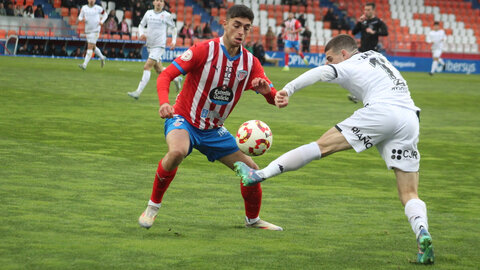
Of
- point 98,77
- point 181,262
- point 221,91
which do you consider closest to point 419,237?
point 181,262

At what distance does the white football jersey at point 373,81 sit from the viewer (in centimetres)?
580

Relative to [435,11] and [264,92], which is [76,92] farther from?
[435,11]

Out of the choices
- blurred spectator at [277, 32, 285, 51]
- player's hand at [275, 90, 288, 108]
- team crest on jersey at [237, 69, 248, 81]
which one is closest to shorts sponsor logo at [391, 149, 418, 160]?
player's hand at [275, 90, 288, 108]

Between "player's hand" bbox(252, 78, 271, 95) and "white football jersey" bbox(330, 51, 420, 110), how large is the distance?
668mm

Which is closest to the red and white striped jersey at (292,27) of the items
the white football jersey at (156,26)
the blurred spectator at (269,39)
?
the blurred spectator at (269,39)

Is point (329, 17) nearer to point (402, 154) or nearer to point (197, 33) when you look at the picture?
point (197, 33)

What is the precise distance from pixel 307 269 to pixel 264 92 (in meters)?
1.78

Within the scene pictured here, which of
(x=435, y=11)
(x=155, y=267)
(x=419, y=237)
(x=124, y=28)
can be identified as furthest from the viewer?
(x=435, y=11)

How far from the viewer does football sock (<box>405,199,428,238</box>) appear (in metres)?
5.36

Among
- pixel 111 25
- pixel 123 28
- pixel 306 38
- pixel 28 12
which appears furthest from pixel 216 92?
pixel 306 38

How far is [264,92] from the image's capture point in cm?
637

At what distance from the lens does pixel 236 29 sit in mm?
6277

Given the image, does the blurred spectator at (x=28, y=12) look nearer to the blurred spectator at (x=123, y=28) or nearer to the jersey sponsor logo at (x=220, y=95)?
the blurred spectator at (x=123, y=28)

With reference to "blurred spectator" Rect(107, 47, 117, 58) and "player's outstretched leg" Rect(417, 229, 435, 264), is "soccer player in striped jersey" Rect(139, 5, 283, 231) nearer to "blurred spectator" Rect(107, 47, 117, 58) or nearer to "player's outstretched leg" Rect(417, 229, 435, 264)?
"player's outstretched leg" Rect(417, 229, 435, 264)
